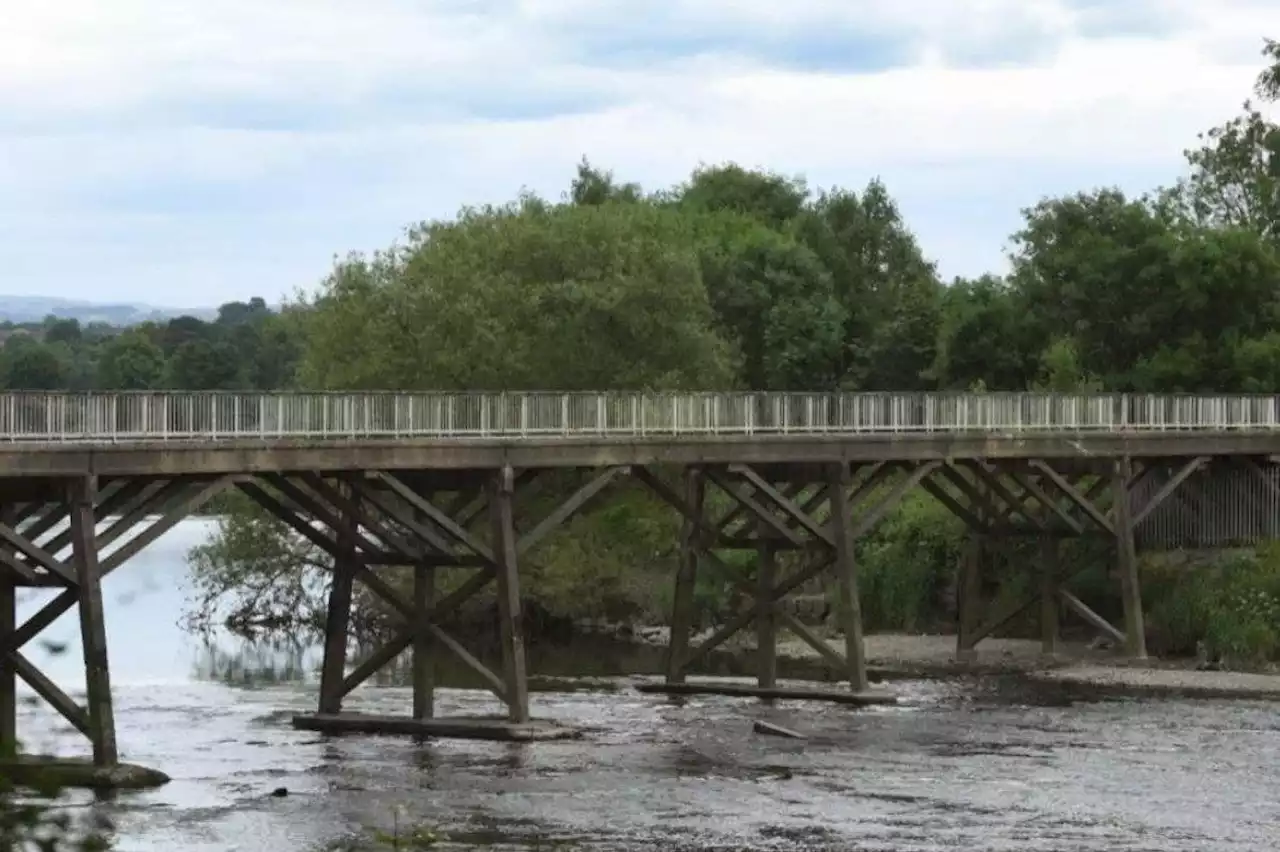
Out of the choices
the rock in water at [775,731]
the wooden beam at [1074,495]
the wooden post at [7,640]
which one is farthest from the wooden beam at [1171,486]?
the wooden post at [7,640]

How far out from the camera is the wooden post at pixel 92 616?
30.2 m

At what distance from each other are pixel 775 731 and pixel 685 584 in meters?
8.39

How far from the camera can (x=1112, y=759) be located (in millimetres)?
35906

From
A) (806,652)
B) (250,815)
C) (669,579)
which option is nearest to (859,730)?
(250,815)

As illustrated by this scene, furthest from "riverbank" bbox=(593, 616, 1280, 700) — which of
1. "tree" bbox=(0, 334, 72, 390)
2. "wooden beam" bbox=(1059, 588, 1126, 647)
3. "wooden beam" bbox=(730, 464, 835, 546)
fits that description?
"tree" bbox=(0, 334, 72, 390)

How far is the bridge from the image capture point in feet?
103

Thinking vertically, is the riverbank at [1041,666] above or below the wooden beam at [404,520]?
below

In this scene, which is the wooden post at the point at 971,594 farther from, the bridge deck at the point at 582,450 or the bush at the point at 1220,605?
the bush at the point at 1220,605

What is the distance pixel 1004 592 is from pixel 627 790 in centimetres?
2700

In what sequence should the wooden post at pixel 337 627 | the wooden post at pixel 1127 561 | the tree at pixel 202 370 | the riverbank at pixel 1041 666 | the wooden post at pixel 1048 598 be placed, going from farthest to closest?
1. the tree at pixel 202 370
2. the wooden post at pixel 1048 598
3. the wooden post at pixel 1127 561
4. the riverbank at pixel 1041 666
5. the wooden post at pixel 337 627

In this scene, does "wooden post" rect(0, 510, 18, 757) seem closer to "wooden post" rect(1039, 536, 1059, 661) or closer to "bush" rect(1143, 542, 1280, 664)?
"wooden post" rect(1039, 536, 1059, 661)

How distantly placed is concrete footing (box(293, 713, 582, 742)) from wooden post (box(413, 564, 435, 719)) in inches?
12.3

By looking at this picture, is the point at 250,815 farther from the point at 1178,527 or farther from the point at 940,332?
the point at 940,332

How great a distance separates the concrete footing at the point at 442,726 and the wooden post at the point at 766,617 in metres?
7.17
